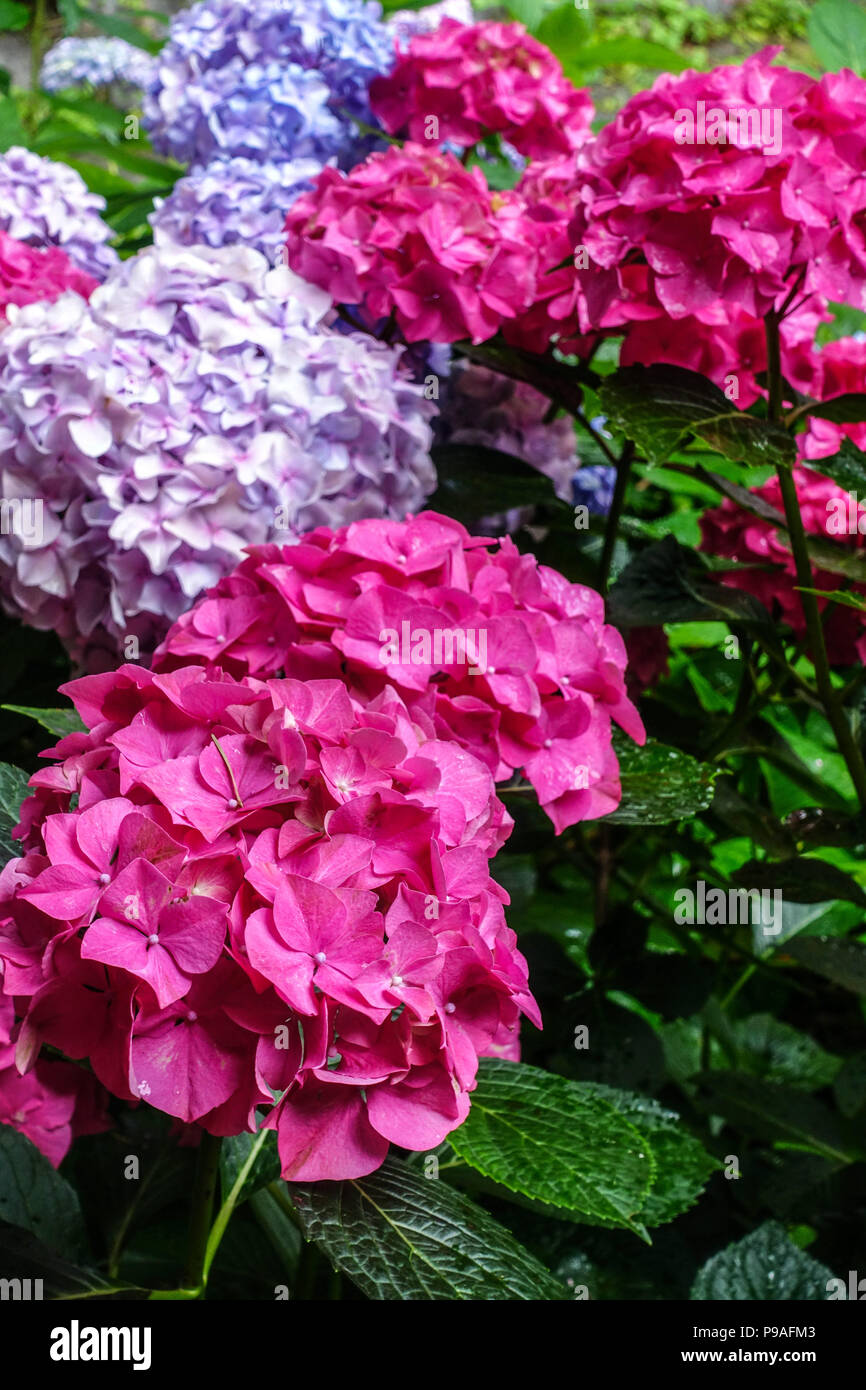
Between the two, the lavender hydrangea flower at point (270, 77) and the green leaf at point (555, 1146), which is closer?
the green leaf at point (555, 1146)

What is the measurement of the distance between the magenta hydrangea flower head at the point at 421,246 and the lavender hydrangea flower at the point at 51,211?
0.33 metres

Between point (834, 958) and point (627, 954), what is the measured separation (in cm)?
23

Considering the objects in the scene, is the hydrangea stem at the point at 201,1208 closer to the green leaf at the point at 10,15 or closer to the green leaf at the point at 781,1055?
the green leaf at the point at 781,1055

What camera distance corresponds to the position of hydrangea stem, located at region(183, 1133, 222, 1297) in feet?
2.21

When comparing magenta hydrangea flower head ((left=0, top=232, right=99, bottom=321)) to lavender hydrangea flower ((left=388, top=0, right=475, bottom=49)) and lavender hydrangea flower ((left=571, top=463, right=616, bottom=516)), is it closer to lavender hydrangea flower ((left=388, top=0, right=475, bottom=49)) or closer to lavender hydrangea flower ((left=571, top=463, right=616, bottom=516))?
lavender hydrangea flower ((left=571, top=463, right=616, bottom=516))

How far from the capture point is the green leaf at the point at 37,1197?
859 millimetres

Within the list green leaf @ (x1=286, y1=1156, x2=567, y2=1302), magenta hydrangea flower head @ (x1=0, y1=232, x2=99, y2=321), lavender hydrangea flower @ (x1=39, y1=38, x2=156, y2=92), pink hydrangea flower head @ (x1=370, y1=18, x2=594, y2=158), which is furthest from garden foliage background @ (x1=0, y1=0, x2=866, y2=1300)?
lavender hydrangea flower @ (x1=39, y1=38, x2=156, y2=92)

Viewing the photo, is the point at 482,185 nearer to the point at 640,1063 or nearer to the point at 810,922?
the point at 640,1063

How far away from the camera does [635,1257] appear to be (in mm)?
1105

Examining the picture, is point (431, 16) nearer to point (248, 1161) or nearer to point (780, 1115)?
point (780, 1115)

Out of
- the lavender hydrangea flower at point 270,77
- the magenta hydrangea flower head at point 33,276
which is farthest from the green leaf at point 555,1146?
the lavender hydrangea flower at point 270,77

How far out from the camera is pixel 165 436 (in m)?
1.00

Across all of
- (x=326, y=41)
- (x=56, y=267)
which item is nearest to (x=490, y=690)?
(x=56, y=267)

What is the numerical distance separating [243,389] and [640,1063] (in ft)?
2.40
